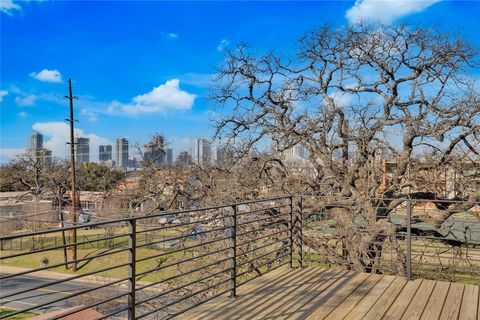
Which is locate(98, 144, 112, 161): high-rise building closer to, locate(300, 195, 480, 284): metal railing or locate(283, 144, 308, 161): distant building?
locate(283, 144, 308, 161): distant building

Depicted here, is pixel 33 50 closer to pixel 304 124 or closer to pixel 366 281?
pixel 304 124

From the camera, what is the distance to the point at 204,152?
449 inches

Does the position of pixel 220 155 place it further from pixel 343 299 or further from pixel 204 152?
pixel 343 299

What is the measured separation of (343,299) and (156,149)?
10952 millimetres

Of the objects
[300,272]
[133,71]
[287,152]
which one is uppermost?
[133,71]

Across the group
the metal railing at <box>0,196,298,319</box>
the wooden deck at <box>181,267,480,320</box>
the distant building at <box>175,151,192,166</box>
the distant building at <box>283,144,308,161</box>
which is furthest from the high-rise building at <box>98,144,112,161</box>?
the wooden deck at <box>181,267,480,320</box>

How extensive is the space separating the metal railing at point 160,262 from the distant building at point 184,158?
71.7 inches

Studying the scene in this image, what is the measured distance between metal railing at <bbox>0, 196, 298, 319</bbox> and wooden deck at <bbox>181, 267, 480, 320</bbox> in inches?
8.2

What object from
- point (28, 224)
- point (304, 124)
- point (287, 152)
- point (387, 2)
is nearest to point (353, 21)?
point (387, 2)

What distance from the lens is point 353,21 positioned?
10297mm

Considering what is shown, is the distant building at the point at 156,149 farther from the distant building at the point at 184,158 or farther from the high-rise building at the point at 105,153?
the high-rise building at the point at 105,153

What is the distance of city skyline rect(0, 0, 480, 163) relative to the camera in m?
11.1

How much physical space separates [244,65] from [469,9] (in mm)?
6698

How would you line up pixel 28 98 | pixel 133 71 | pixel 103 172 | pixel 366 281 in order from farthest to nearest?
pixel 28 98
pixel 103 172
pixel 133 71
pixel 366 281
